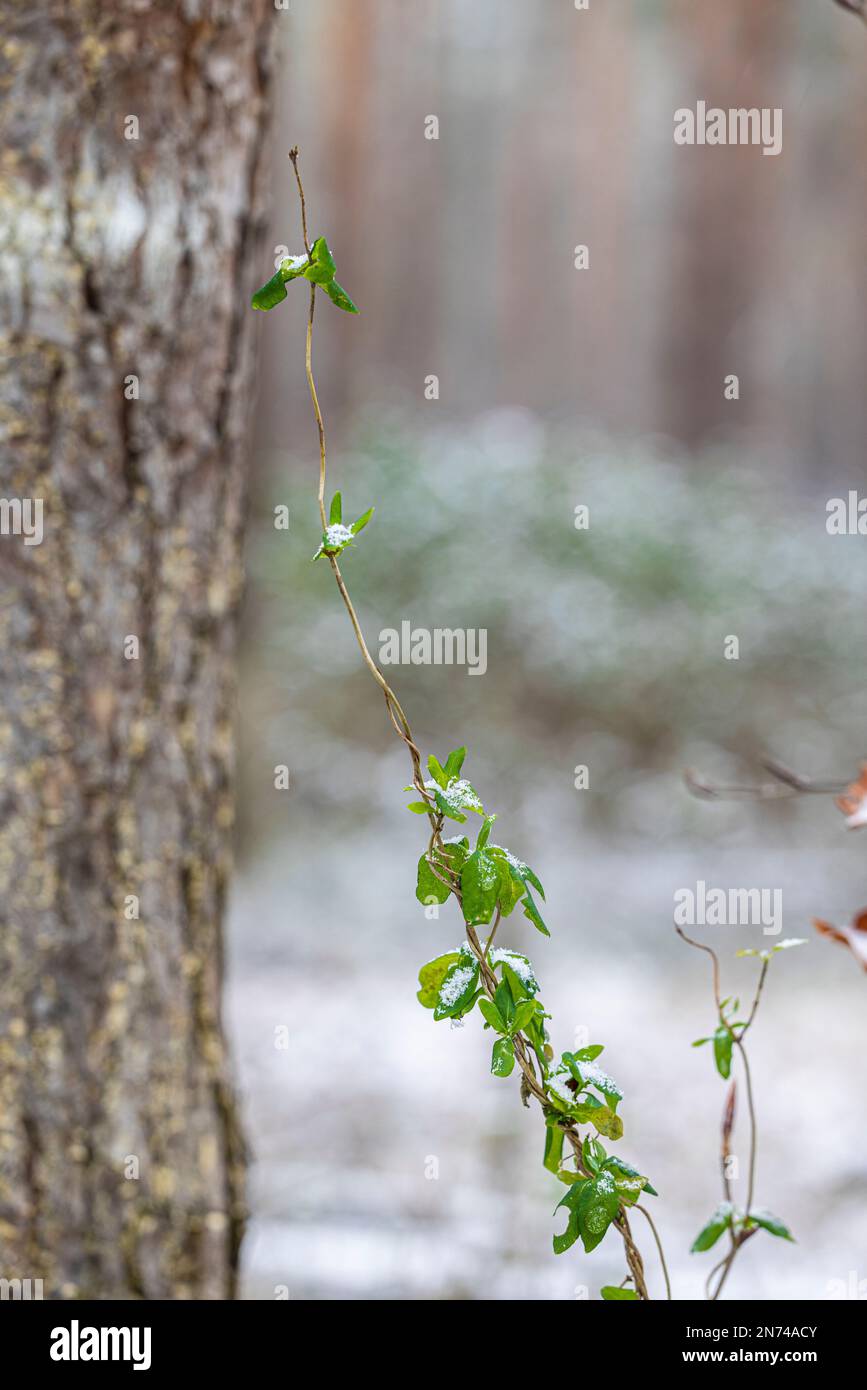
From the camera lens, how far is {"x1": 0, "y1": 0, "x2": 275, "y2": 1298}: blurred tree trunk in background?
0.91 meters

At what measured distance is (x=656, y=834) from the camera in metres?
2.35

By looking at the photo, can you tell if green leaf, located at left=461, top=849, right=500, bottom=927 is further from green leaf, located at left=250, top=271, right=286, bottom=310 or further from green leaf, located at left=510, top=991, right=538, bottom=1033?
green leaf, located at left=250, top=271, right=286, bottom=310

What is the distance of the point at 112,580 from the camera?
0.95 m

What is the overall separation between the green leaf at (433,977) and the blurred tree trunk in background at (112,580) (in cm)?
51

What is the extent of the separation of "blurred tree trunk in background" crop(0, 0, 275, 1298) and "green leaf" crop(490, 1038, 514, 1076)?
552 mm

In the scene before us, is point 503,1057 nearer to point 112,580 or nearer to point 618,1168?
point 618,1168

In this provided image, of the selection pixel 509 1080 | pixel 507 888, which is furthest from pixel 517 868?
pixel 509 1080

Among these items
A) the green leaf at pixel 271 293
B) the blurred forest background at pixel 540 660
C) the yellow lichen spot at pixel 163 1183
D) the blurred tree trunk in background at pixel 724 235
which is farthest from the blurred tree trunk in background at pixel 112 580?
the blurred tree trunk in background at pixel 724 235

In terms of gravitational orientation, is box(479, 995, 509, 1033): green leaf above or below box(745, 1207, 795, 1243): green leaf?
above

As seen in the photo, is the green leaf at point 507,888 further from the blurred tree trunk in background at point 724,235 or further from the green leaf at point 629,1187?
the blurred tree trunk in background at point 724,235

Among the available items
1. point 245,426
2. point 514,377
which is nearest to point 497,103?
point 514,377

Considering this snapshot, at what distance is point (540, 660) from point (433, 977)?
1.35 meters

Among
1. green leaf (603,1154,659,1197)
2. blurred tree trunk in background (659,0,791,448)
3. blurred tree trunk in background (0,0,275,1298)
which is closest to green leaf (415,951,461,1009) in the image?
green leaf (603,1154,659,1197)

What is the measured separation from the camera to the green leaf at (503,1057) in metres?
0.48
